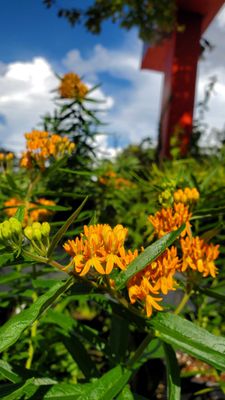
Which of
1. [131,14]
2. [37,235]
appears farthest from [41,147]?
[131,14]

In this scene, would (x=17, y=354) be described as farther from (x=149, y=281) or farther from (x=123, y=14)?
(x=123, y=14)

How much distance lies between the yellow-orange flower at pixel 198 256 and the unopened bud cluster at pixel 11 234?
1.17ft

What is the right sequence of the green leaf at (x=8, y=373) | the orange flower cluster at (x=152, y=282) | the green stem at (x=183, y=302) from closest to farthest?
1. the orange flower cluster at (x=152, y=282)
2. the green leaf at (x=8, y=373)
3. the green stem at (x=183, y=302)

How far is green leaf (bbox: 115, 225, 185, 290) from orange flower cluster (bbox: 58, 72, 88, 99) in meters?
1.40

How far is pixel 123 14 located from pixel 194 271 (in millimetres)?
5877

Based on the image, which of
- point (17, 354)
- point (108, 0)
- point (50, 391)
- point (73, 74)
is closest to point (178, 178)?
point (50, 391)

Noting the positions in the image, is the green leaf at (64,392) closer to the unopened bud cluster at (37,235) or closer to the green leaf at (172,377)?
the green leaf at (172,377)

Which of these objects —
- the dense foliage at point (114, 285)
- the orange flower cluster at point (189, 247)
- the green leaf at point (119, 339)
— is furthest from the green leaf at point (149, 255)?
the green leaf at point (119, 339)

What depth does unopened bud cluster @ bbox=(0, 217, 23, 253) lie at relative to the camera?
29.8 inches

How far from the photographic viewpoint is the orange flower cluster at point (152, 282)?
805mm

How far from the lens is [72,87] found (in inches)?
80.9

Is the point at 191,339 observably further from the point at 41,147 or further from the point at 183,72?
the point at 183,72

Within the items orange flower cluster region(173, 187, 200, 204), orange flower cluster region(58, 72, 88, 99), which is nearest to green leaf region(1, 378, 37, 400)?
orange flower cluster region(173, 187, 200, 204)

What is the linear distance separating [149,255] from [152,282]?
11 cm
